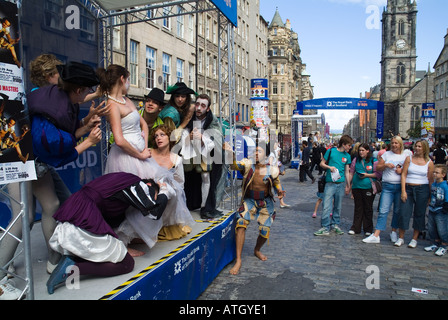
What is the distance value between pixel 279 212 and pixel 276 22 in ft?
201

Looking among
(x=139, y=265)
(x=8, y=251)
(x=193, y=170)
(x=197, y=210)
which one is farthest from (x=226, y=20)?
(x=8, y=251)

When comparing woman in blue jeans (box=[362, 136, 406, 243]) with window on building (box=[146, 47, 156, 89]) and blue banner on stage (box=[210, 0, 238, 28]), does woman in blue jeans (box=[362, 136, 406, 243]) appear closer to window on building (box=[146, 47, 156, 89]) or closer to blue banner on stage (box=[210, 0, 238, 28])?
blue banner on stage (box=[210, 0, 238, 28])

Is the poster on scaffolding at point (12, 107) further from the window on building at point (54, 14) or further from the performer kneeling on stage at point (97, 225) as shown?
the window on building at point (54, 14)

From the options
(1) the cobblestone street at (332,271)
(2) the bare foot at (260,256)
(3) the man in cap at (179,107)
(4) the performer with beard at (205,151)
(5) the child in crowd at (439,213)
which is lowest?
(1) the cobblestone street at (332,271)

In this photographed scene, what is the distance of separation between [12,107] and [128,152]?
1440mm

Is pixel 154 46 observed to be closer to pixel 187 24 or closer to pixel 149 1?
pixel 187 24

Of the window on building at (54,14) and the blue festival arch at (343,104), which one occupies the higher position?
the blue festival arch at (343,104)

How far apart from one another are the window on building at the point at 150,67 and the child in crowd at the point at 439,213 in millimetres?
16126

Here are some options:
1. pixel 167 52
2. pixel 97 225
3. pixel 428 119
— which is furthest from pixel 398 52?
pixel 97 225

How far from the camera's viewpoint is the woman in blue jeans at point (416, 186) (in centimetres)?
→ 634

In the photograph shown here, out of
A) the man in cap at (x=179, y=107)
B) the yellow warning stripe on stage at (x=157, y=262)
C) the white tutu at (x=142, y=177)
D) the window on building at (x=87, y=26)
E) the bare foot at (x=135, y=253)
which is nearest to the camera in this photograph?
the yellow warning stripe on stage at (x=157, y=262)

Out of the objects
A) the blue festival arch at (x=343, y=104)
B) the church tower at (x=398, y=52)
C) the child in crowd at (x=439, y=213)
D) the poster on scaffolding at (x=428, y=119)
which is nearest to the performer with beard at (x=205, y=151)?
the child in crowd at (x=439, y=213)

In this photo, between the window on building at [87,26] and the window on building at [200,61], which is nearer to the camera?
the window on building at [87,26]

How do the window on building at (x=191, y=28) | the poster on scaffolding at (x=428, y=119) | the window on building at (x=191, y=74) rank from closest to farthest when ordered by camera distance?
the window on building at (x=191, y=28), the window on building at (x=191, y=74), the poster on scaffolding at (x=428, y=119)
